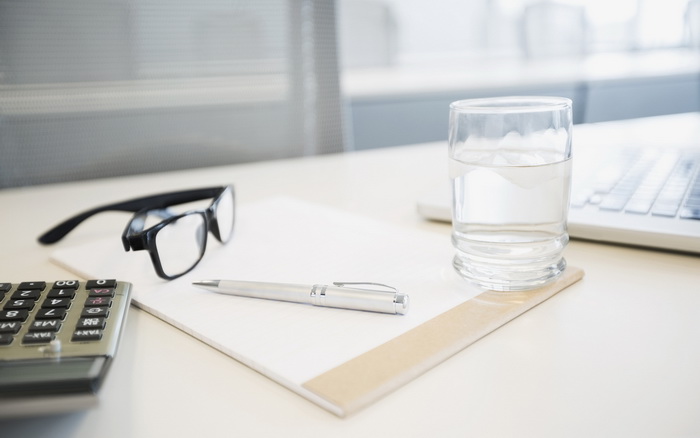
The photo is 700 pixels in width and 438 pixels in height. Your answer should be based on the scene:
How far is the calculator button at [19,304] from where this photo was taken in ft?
1.24

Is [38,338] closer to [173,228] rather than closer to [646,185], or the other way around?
[173,228]

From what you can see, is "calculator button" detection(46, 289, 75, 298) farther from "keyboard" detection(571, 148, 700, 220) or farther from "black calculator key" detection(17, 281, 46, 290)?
"keyboard" detection(571, 148, 700, 220)

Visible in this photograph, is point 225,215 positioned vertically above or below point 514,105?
below

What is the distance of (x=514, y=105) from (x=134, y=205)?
0.43 m

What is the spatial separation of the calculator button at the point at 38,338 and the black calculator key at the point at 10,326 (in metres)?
0.01

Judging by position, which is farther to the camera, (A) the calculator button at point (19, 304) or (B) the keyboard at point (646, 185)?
(B) the keyboard at point (646, 185)

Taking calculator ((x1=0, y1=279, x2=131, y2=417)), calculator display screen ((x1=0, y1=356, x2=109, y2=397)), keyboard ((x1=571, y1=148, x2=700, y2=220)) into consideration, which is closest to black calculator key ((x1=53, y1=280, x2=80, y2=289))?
calculator ((x1=0, y1=279, x2=131, y2=417))

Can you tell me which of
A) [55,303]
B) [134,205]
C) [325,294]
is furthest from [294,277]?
[134,205]

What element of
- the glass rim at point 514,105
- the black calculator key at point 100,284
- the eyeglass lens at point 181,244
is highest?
the glass rim at point 514,105

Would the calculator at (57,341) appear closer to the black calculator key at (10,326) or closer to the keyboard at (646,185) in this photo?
the black calculator key at (10,326)

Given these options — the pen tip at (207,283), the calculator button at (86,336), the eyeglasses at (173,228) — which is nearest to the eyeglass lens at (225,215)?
the eyeglasses at (173,228)

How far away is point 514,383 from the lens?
0.32 metres

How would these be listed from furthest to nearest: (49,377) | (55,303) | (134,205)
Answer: (134,205) → (55,303) → (49,377)

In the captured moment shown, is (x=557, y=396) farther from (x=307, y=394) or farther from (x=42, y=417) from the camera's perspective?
(x=42, y=417)
